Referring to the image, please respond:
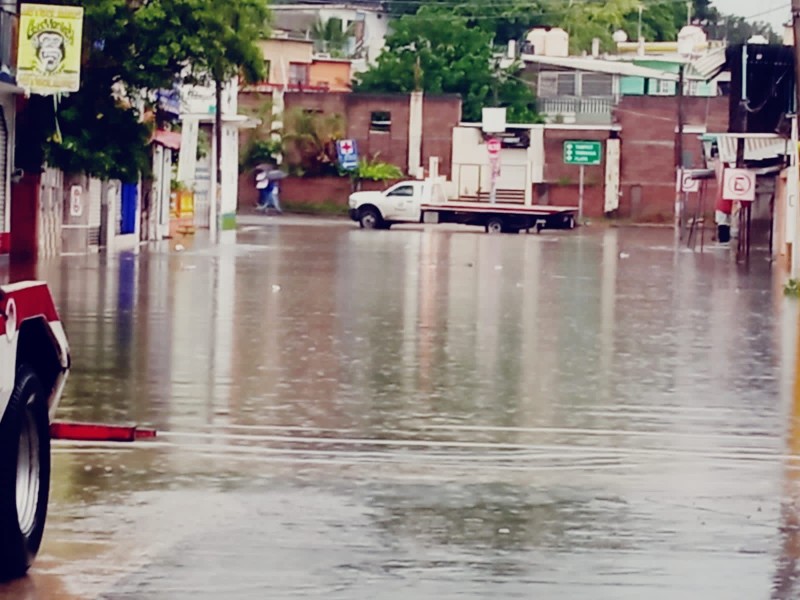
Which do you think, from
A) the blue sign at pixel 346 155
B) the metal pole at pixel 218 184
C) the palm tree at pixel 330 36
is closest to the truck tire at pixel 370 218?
the metal pole at pixel 218 184

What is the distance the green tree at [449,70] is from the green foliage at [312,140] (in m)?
6.55

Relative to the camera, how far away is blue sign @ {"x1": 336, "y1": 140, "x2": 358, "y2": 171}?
3152 inches

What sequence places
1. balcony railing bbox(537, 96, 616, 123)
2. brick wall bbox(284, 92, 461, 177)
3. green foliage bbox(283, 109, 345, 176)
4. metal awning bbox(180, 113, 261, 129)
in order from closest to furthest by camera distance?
metal awning bbox(180, 113, 261, 129) → green foliage bbox(283, 109, 345, 176) → brick wall bbox(284, 92, 461, 177) → balcony railing bbox(537, 96, 616, 123)

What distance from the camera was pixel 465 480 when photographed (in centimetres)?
1079

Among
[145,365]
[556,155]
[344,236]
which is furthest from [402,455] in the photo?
[556,155]

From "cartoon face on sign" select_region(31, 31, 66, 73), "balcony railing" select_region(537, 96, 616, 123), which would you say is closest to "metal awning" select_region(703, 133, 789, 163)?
"cartoon face on sign" select_region(31, 31, 66, 73)

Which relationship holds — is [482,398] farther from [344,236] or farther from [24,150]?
[344,236]

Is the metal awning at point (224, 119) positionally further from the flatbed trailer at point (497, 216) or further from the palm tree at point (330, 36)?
the palm tree at point (330, 36)

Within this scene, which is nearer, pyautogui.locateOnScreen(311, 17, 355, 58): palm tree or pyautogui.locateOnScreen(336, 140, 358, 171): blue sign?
pyautogui.locateOnScreen(336, 140, 358, 171): blue sign

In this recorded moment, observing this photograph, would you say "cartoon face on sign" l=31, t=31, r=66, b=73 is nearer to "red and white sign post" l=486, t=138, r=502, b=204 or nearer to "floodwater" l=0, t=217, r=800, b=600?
"floodwater" l=0, t=217, r=800, b=600

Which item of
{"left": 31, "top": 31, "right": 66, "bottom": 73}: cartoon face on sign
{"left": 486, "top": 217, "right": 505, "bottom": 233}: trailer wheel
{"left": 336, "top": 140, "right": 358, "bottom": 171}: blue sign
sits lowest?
{"left": 486, "top": 217, "right": 505, "bottom": 233}: trailer wheel

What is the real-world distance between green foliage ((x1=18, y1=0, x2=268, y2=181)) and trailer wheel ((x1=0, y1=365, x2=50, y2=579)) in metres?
27.2

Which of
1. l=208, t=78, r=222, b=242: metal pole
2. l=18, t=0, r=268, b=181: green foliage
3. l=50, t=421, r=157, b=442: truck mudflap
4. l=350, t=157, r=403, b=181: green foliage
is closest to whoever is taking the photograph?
l=50, t=421, r=157, b=442: truck mudflap

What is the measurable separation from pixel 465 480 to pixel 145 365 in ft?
21.6
